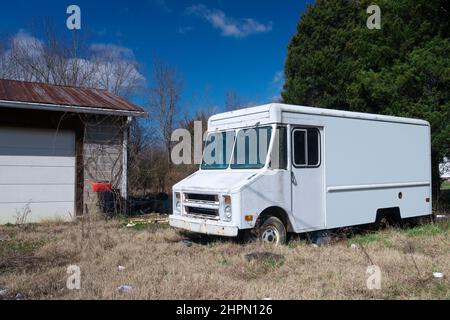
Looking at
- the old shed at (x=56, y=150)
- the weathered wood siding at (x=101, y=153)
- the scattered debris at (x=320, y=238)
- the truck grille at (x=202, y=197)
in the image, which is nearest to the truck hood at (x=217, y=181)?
the truck grille at (x=202, y=197)

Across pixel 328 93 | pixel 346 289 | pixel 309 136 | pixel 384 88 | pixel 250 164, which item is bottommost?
pixel 346 289

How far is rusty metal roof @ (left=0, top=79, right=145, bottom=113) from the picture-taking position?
12141mm

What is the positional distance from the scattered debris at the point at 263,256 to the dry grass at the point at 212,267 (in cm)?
11

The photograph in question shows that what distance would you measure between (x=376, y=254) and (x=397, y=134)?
4.04 meters

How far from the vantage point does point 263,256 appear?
703cm

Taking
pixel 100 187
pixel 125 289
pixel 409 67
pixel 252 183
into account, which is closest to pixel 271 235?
pixel 252 183

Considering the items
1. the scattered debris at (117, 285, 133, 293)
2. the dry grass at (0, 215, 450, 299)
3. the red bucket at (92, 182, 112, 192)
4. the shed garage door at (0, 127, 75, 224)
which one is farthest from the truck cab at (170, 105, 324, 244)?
the shed garage door at (0, 127, 75, 224)

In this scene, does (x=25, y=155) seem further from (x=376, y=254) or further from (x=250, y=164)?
(x=376, y=254)

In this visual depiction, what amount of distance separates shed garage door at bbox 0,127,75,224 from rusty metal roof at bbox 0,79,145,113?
2.90 ft

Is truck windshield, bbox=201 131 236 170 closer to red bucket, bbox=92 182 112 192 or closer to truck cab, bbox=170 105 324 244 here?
truck cab, bbox=170 105 324 244

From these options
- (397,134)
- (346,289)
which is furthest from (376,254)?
(397,134)

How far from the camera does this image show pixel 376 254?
7.61 m

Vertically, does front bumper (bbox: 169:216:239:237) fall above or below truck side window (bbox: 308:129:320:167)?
below

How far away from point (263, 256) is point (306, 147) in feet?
8.71
